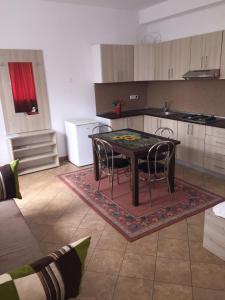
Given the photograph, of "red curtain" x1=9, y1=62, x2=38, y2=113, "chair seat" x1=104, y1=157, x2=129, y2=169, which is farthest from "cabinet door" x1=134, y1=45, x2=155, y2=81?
Answer: "chair seat" x1=104, y1=157, x2=129, y2=169

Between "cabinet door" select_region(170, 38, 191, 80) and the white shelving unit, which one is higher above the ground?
"cabinet door" select_region(170, 38, 191, 80)

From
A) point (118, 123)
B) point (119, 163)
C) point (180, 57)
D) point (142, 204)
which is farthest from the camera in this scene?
point (118, 123)

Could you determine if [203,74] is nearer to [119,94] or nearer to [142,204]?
[119,94]

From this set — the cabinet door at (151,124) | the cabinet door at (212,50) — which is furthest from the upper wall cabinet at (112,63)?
the cabinet door at (212,50)

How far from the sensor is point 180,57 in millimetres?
4461

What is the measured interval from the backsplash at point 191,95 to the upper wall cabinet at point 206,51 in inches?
15.2

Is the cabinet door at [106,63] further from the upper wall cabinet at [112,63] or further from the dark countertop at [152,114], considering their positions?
the dark countertop at [152,114]

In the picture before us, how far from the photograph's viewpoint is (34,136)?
15.1ft

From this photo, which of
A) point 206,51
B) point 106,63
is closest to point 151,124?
point 106,63

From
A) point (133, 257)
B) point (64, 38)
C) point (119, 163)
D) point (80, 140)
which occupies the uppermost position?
point (64, 38)

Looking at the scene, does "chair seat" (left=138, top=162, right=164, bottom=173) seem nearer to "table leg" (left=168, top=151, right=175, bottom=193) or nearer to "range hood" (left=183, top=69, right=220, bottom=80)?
"table leg" (left=168, top=151, right=175, bottom=193)

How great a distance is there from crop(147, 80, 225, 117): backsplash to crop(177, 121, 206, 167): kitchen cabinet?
56 cm

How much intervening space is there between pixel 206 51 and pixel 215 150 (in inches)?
62.3

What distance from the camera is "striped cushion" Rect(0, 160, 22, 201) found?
100 inches
